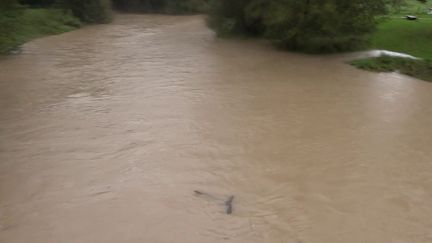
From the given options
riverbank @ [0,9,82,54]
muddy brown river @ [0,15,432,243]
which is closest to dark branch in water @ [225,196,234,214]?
muddy brown river @ [0,15,432,243]

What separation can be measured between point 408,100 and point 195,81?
6.52m

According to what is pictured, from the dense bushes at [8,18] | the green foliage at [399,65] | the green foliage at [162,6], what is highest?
the dense bushes at [8,18]

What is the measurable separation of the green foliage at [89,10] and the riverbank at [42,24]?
114 cm

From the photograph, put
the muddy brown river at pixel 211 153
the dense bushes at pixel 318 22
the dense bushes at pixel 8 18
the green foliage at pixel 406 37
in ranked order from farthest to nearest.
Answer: the green foliage at pixel 406 37 < the dense bushes at pixel 318 22 < the dense bushes at pixel 8 18 < the muddy brown river at pixel 211 153

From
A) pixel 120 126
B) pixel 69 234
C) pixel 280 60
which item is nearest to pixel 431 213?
pixel 69 234

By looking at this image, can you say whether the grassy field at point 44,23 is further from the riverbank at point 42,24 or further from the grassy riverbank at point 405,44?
the grassy riverbank at point 405,44

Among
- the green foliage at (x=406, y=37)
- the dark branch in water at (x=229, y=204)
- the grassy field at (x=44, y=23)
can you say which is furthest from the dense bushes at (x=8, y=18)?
the green foliage at (x=406, y=37)

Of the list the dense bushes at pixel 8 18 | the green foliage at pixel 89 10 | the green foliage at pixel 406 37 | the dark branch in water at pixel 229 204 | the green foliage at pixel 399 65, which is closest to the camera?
the dark branch in water at pixel 229 204

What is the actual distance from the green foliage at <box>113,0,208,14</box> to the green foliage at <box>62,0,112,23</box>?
22.8 ft

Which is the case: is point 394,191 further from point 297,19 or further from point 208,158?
point 297,19

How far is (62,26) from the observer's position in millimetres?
29500

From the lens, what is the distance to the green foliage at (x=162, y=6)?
3922 centimetres

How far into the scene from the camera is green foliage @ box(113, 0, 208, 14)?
129 feet

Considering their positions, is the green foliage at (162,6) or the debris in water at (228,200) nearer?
the debris in water at (228,200)
